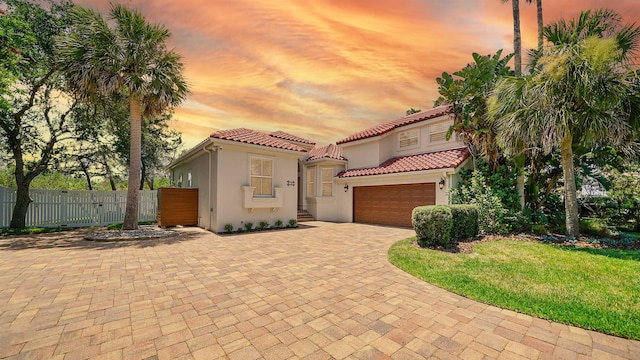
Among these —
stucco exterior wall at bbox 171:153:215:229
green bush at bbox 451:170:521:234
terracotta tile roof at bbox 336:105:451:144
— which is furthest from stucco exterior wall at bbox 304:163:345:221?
green bush at bbox 451:170:521:234

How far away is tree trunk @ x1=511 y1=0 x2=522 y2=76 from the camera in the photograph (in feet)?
41.3

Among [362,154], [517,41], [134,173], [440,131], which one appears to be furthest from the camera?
[362,154]

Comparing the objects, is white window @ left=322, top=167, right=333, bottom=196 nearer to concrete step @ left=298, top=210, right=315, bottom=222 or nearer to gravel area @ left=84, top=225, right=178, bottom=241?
concrete step @ left=298, top=210, right=315, bottom=222

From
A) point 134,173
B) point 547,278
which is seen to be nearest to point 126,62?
point 134,173

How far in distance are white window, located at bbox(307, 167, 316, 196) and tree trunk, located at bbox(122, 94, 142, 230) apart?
9875 millimetres

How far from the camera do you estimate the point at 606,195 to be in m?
13.0

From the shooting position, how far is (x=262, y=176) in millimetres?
13062

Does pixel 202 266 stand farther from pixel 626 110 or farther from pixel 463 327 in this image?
pixel 626 110

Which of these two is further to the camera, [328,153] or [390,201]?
[328,153]

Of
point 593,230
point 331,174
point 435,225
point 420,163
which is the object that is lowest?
point 593,230

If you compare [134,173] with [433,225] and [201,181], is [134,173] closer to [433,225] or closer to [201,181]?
[201,181]

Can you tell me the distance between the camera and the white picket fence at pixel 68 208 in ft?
43.2

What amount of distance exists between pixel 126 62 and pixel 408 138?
14975 millimetres

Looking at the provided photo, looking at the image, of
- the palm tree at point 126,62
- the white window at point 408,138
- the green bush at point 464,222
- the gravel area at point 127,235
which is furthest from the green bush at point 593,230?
the palm tree at point 126,62
